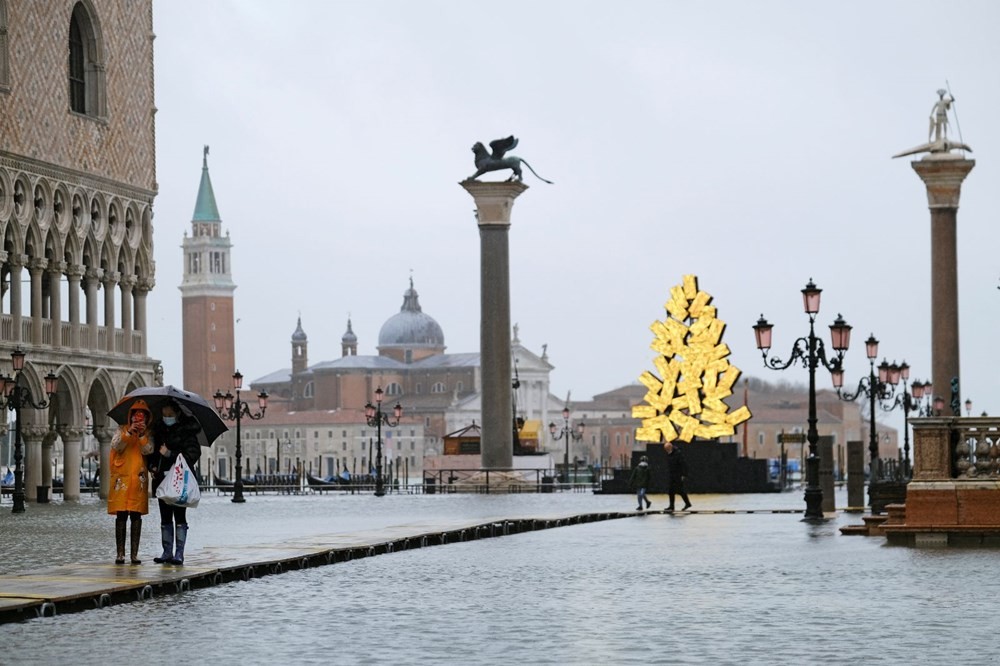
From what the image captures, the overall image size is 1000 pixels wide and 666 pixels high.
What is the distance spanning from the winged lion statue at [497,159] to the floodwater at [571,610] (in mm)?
Answer: 38499

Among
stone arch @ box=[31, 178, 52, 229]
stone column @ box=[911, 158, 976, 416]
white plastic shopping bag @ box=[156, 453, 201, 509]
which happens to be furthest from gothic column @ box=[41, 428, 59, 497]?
white plastic shopping bag @ box=[156, 453, 201, 509]

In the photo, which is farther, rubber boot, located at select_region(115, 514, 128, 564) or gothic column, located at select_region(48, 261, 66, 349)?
gothic column, located at select_region(48, 261, 66, 349)

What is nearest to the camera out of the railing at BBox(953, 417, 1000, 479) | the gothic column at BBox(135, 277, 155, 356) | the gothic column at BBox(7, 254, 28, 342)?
the railing at BBox(953, 417, 1000, 479)

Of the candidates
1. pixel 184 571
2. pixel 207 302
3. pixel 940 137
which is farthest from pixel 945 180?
pixel 207 302

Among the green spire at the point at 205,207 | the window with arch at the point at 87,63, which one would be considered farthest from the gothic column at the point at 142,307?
the green spire at the point at 205,207

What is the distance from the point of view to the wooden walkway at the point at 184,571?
15.0 m

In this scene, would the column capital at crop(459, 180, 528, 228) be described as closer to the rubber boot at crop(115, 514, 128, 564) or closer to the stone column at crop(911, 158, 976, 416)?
the stone column at crop(911, 158, 976, 416)

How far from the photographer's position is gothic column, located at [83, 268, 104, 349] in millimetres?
58116

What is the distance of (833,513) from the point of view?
1404 inches

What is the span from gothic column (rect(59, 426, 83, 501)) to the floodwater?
102 feet

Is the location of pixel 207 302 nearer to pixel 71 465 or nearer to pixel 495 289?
pixel 495 289

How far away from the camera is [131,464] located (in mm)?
18469

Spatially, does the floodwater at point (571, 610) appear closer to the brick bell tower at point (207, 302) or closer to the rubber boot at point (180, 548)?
the rubber boot at point (180, 548)

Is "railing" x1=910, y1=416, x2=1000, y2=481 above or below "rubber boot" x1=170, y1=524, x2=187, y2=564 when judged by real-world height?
above
